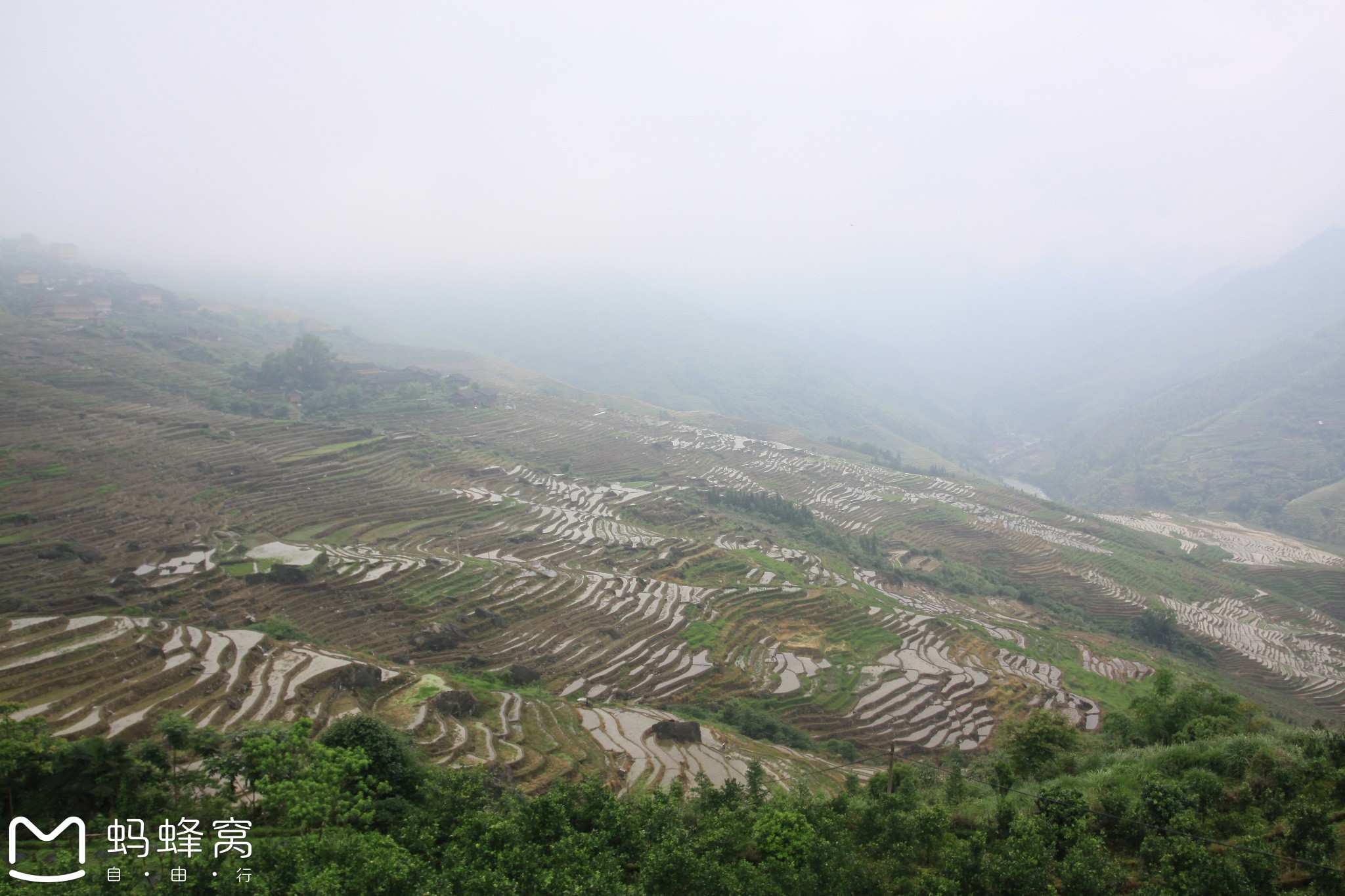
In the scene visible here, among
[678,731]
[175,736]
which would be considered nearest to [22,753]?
[175,736]

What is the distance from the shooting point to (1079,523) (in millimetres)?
80250

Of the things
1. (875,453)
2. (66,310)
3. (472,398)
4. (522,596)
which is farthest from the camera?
(875,453)

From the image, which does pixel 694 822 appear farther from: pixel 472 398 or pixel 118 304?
pixel 118 304

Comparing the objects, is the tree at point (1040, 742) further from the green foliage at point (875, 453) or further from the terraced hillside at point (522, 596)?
the green foliage at point (875, 453)

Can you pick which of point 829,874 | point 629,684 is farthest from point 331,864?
point 629,684

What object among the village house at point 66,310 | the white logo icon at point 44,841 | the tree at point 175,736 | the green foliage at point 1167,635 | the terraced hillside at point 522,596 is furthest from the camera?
the village house at point 66,310

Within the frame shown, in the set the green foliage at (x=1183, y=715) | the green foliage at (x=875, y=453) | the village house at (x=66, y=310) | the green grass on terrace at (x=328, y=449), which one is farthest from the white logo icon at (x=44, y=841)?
the green foliage at (x=875, y=453)

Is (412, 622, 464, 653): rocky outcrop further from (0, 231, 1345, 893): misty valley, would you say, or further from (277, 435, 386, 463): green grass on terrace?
(277, 435, 386, 463): green grass on terrace

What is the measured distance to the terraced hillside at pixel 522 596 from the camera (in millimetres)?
22766

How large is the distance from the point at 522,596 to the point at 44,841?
23.6m

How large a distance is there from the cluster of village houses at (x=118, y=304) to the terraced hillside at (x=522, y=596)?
34.1 feet

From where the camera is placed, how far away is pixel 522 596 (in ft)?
115

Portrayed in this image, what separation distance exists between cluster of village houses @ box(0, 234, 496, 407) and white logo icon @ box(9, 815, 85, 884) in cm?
7263

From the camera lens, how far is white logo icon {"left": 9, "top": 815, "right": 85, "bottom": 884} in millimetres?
9562
